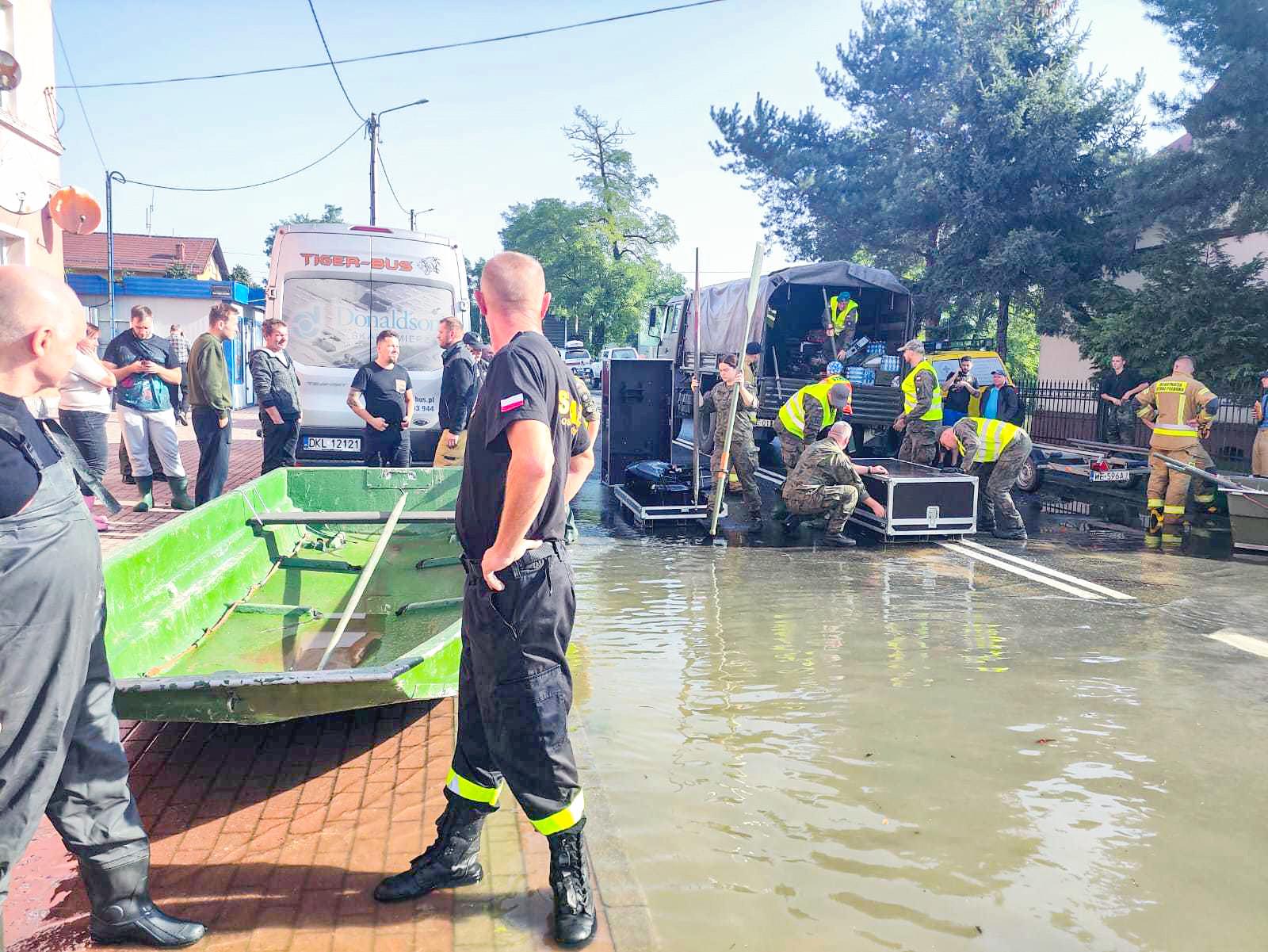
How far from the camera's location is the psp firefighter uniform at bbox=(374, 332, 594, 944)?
9.45ft

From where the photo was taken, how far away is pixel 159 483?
11.8 meters

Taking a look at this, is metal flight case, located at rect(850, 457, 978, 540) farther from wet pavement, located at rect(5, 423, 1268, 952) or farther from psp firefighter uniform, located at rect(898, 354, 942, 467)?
wet pavement, located at rect(5, 423, 1268, 952)

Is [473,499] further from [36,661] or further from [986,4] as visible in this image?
[986,4]

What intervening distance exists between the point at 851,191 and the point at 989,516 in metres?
18.0

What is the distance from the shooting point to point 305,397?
10672 millimetres

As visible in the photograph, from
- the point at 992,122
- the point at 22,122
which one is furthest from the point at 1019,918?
the point at 992,122

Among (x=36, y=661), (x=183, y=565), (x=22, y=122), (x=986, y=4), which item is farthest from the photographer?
(x=986, y=4)

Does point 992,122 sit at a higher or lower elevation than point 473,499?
higher

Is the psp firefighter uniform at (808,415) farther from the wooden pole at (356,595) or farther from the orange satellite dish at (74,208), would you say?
the orange satellite dish at (74,208)

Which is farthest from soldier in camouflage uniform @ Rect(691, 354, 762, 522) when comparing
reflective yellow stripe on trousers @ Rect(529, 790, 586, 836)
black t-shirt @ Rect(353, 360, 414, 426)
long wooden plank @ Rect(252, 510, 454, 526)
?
reflective yellow stripe on trousers @ Rect(529, 790, 586, 836)

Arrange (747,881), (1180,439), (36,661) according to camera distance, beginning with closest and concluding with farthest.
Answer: (36,661) < (747,881) < (1180,439)

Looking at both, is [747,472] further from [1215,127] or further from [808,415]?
[1215,127]

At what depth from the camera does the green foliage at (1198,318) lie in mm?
14750

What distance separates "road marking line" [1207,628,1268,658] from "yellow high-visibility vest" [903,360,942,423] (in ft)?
17.8
